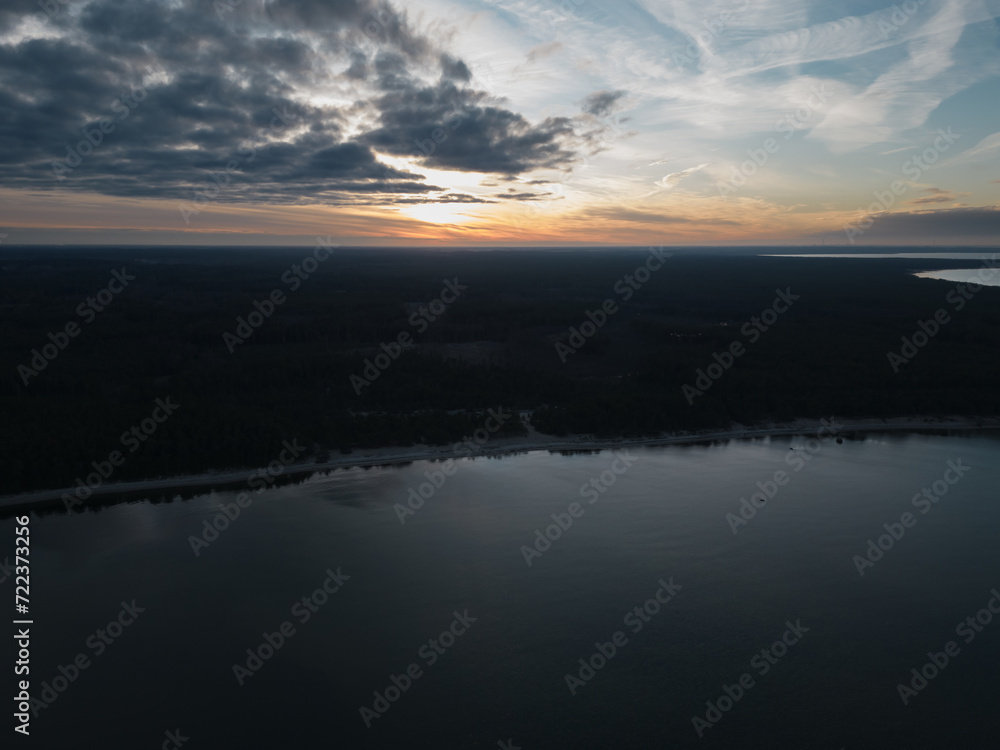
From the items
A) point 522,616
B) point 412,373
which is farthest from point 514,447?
point 522,616

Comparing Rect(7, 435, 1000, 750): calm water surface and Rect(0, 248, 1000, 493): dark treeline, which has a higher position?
Rect(0, 248, 1000, 493): dark treeline

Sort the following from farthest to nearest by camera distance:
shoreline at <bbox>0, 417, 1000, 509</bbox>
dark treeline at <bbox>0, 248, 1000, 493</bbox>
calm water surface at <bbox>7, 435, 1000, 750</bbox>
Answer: dark treeline at <bbox>0, 248, 1000, 493</bbox>, shoreline at <bbox>0, 417, 1000, 509</bbox>, calm water surface at <bbox>7, 435, 1000, 750</bbox>

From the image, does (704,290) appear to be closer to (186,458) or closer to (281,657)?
(186,458)

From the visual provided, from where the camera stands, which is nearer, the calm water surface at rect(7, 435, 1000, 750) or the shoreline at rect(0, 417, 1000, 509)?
the calm water surface at rect(7, 435, 1000, 750)

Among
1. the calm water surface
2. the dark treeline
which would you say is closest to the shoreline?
the dark treeline

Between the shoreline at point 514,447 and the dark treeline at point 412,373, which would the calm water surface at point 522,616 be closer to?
the shoreline at point 514,447

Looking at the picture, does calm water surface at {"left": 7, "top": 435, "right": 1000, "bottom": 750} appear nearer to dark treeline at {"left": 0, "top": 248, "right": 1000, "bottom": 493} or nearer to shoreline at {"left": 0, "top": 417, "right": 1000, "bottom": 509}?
shoreline at {"left": 0, "top": 417, "right": 1000, "bottom": 509}

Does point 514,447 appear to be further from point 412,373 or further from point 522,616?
point 522,616
